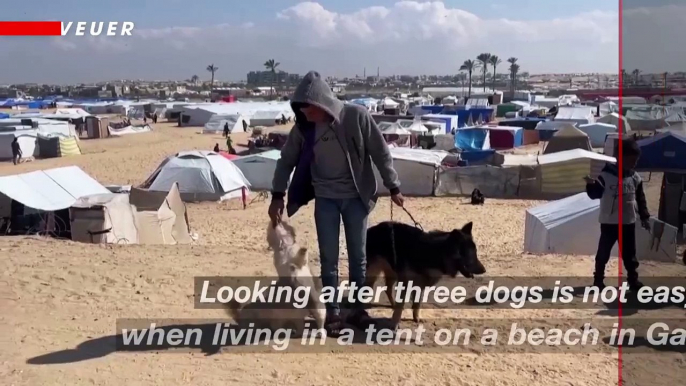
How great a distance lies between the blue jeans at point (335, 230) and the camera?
4.78 meters

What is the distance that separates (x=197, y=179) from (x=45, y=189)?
33.7 feet

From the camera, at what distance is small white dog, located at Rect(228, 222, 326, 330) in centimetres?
458

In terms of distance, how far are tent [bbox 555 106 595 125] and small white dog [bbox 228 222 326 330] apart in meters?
42.6

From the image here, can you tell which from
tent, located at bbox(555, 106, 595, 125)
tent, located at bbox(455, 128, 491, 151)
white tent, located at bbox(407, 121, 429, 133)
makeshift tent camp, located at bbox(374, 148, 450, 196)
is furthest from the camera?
tent, located at bbox(555, 106, 595, 125)

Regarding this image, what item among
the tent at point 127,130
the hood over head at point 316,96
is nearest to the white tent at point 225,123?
the tent at point 127,130

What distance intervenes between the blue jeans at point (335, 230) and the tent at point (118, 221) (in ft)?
18.3

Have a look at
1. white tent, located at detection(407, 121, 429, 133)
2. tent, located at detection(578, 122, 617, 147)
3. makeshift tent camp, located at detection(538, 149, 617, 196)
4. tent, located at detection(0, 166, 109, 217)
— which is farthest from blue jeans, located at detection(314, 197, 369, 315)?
tent, located at detection(578, 122, 617, 147)

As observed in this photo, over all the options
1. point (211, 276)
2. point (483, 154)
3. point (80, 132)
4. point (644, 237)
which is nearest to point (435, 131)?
point (483, 154)

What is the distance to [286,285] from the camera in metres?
4.62

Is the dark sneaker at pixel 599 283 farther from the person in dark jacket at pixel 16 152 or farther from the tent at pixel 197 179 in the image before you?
the person in dark jacket at pixel 16 152

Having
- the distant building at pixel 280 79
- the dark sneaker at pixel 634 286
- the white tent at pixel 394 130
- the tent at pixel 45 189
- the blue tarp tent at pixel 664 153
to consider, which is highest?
the distant building at pixel 280 79

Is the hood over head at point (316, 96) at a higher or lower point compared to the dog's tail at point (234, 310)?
higher

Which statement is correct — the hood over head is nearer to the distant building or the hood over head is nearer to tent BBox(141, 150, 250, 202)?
tent BBox(141, 150, 250, 202)

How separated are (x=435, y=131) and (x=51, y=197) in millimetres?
30371
